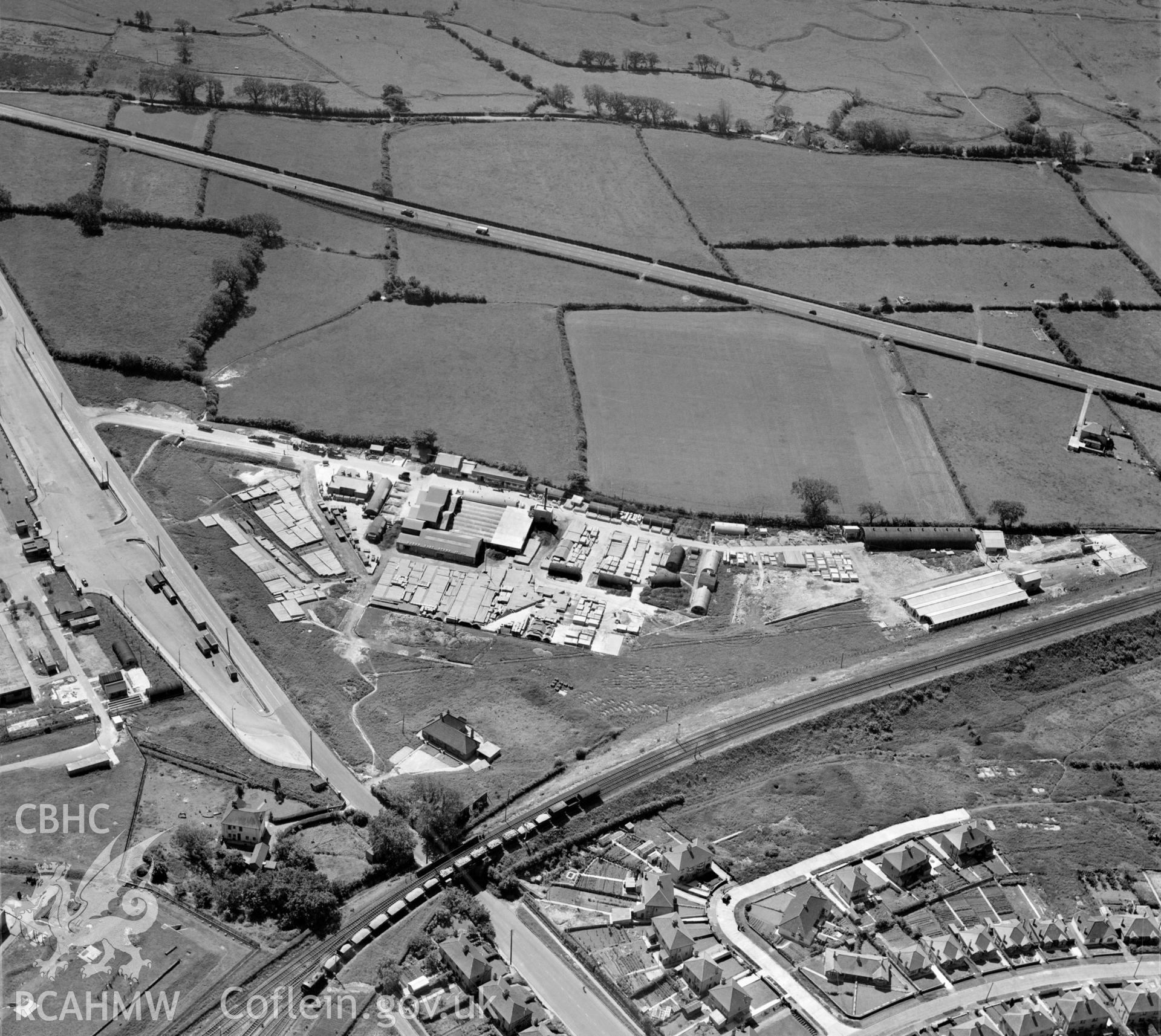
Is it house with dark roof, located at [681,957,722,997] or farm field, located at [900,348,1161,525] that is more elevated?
farm field, located at [900,348,1161,525]

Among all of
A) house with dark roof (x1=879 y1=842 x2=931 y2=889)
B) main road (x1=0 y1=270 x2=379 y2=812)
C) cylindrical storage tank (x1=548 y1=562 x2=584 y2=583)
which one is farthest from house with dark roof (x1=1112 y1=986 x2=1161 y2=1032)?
cylindrical storage tank (x1=548 y1=562 x2=584 y2=583)

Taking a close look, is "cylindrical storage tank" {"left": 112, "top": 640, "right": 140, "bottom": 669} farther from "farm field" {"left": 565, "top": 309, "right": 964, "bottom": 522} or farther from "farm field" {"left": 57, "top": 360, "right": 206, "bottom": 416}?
"farm field" {"left": 565, "top": 309, "right": 964, "bottom": 522}

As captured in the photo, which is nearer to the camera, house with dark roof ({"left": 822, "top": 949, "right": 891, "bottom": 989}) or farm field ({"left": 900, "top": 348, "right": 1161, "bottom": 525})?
house with dark roof ({"left": 822, "top": 949, "right": 891, "bottom": 989})

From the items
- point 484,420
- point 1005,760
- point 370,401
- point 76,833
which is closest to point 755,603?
point 1005,760

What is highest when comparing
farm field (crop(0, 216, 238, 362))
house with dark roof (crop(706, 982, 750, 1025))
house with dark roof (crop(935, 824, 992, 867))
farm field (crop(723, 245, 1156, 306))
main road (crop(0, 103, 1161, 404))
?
farm field (crop(723, 245, 1156, 306))

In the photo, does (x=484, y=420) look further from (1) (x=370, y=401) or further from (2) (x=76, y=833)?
(2) (x=76, y=833)

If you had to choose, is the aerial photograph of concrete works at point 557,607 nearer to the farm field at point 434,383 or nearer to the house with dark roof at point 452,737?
the house with dark roof at point 452,737
